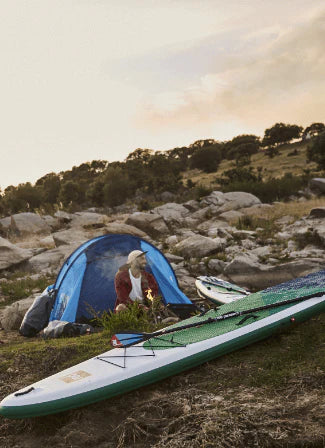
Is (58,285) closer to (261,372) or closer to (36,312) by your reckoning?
(36,312)

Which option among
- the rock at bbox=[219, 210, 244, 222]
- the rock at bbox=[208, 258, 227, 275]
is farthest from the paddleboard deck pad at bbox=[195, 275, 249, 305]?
the rock at bbox=[219, 210, 244, 222]

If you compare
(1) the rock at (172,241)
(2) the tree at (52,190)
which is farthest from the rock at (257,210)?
(2) the tree at (52,190)

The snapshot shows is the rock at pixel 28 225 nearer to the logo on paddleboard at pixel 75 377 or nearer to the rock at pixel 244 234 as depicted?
the rock at pixel 244 234

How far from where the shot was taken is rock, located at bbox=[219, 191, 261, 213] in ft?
68.5

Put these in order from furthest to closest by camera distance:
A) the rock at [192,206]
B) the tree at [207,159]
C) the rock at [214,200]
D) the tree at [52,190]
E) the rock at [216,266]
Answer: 1. the tree at [207,159]
2. the tree at [52,190]
3. the rock at [214,200]
4. the rock at [192,206]
5. the rock at [216,266]

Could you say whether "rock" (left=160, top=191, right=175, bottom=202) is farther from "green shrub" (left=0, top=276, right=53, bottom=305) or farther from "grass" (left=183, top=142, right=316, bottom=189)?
"green shrub" (left=0, top=276, right=53, bottom=305)

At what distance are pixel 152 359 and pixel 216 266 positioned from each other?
23.0 ft

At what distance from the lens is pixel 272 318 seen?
4.23 meters

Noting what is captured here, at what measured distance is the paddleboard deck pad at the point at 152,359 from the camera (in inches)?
132

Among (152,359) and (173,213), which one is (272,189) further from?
(152,359)

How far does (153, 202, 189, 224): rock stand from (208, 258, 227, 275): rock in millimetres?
7617

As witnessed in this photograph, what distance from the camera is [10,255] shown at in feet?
41.6

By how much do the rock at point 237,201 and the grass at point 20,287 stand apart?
11696mm

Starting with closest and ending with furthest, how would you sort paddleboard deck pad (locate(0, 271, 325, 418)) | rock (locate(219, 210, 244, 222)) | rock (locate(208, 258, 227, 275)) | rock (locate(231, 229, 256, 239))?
paddleboard deck pad (locate(0, 271, 325, 418)) → rock (locate(208, 258, 227, 275)) → rock (locate(231, 229, 256, 239)) → rock (locate(219, 210, 244, 222))
